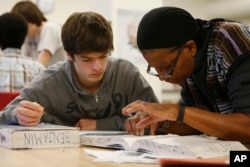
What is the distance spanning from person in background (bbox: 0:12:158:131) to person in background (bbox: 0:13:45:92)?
95cm

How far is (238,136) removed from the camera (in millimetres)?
1295

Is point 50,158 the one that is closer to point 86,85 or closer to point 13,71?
point 86,85

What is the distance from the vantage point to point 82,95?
1.70 metres

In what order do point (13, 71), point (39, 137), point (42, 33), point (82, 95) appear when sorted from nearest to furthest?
point (39, 137)
point (82, 95)
point (13, 71)
point (42, 33)

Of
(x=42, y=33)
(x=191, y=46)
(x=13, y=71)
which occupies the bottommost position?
(x=13, y=71)

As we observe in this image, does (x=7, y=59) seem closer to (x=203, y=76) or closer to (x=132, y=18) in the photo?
(x=132, y=18)

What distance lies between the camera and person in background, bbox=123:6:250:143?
1274 millimetres

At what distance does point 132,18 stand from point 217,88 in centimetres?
229

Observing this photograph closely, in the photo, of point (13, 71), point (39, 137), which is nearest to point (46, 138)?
point (39, 137)

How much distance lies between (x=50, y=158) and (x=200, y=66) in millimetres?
602

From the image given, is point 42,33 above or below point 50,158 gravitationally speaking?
above

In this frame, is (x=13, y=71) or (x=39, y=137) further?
(x=13, y=71)

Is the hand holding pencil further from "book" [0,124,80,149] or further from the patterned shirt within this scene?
the patterned shirt

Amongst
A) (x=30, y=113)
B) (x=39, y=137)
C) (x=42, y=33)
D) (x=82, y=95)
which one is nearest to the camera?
(x=39, y=137)
